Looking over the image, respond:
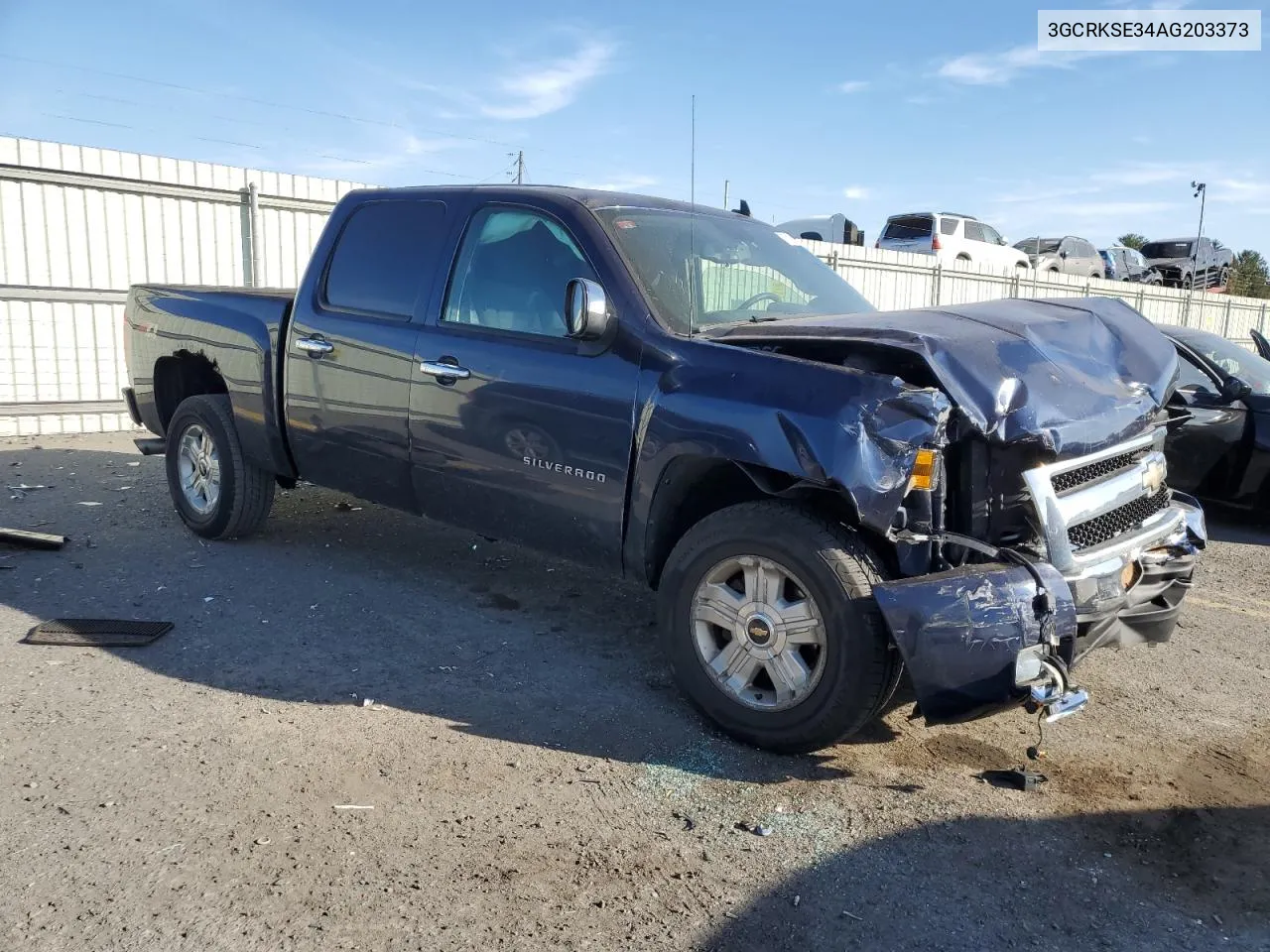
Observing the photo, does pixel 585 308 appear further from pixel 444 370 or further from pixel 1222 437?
pixel 1222 437

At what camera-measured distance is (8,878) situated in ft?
8.86

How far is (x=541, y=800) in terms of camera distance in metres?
3.19

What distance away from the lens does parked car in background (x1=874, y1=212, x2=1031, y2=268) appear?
22.2m

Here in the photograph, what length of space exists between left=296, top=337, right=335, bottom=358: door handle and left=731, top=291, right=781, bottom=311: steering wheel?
83.7 inches

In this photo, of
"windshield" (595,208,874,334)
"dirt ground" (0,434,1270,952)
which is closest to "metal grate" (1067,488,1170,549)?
"dirt ground" (0,434,1270,952)

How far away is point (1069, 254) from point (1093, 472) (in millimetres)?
27483

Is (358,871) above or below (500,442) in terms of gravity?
below

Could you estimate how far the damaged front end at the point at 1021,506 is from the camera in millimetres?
3084

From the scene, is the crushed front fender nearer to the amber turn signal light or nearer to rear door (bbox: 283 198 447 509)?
the amber turn signal light

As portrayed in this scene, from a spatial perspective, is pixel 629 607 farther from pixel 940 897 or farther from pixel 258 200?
pixel 258 200

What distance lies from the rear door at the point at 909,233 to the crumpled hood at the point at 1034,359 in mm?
18915

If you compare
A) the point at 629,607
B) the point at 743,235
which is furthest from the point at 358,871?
the point at 743,235

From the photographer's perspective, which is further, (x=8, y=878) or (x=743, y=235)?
(x=743, y=235)

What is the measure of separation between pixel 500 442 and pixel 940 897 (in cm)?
249
